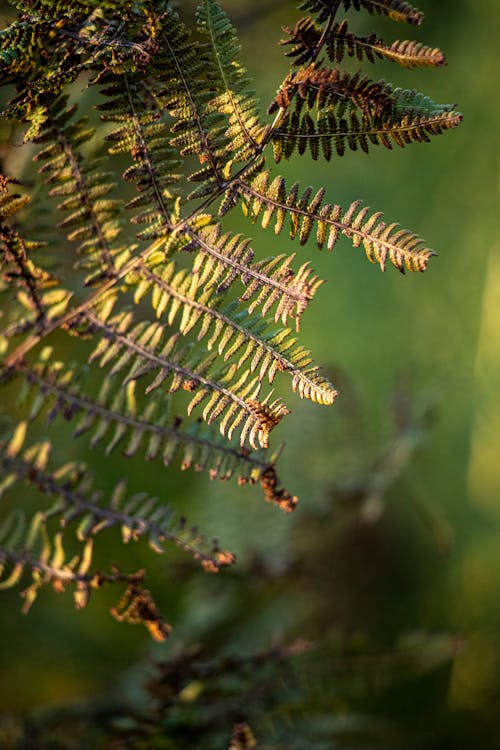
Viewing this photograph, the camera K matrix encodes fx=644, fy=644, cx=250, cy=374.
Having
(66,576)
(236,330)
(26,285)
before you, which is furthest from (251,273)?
(66,576)

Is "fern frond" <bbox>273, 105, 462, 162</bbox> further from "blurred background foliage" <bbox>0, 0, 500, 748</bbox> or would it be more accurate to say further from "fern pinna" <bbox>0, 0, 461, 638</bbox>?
"blurred background foliage" <bbox>0, 0, 500, 748</bbox>

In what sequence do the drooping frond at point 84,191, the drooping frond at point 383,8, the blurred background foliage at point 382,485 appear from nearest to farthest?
the drooping frond at point 383,8 → the drooping frond at point 84,191 → the blurred background foliage at point 382,485

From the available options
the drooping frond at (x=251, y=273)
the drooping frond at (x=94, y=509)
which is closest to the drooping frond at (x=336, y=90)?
the drooping frond at (x=251, y=273)

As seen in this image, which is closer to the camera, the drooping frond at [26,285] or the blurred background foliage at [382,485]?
the drooping frond at [26,285]

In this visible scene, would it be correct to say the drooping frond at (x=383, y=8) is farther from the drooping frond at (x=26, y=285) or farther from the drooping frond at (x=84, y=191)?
the drooping frond at (x=26, y=285)

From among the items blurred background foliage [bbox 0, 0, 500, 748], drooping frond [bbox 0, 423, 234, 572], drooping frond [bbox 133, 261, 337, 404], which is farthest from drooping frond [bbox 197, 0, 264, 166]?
blurred background foliage [bbox 0, 0, 500, 748]

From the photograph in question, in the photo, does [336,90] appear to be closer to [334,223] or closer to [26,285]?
[334,223]

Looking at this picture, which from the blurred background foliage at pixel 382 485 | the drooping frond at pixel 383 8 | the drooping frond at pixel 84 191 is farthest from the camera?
the blurred background foliage at pixel 382 485
